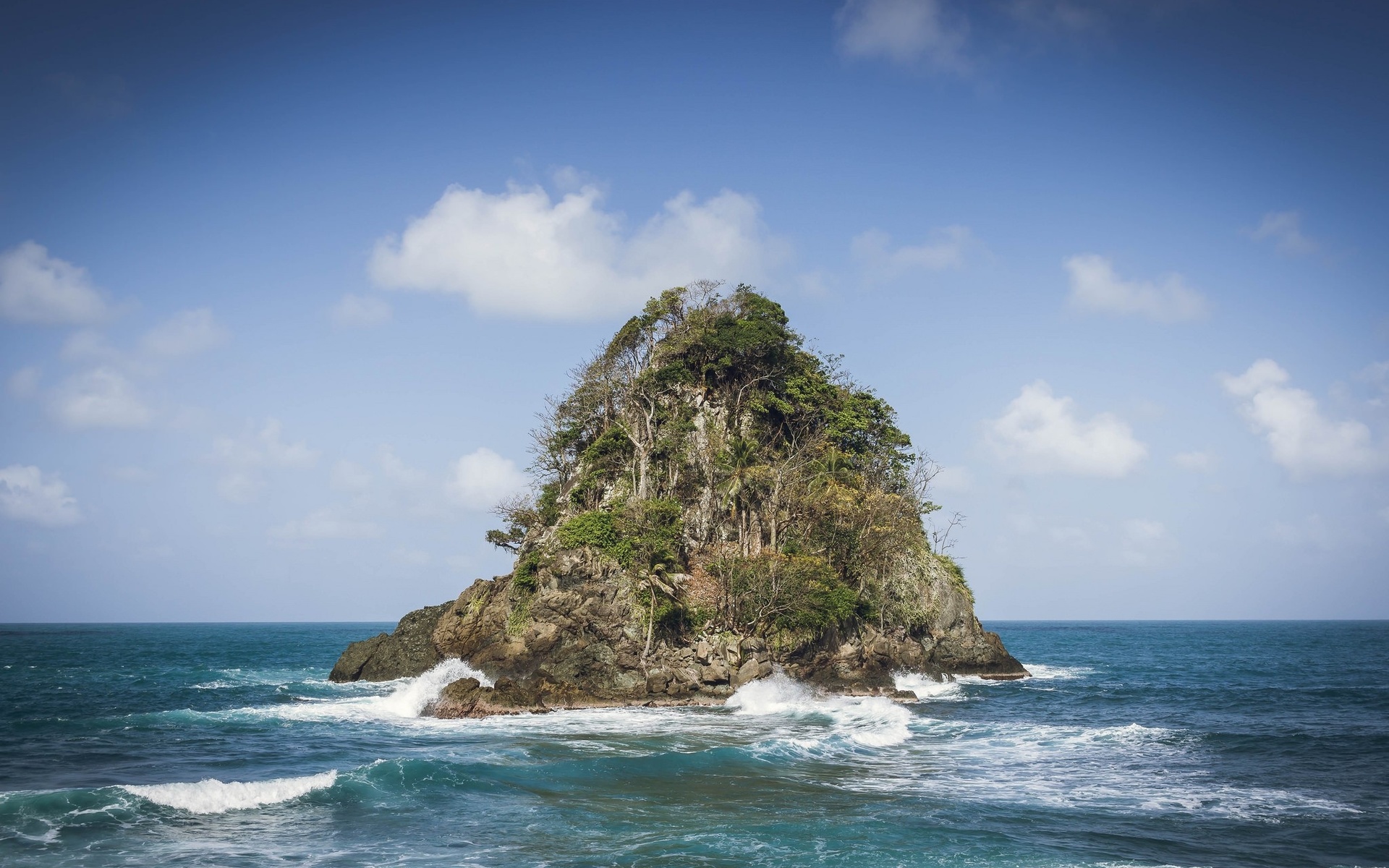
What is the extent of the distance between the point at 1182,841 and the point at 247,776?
70.6 feet

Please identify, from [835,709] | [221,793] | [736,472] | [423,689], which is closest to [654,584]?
[736,472]

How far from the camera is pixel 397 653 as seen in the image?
47531mm

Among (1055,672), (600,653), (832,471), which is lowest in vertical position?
(1055,672)

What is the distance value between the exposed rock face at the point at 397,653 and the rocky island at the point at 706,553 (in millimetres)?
92

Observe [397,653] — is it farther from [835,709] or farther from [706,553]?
[835,709]

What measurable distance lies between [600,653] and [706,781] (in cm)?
1605

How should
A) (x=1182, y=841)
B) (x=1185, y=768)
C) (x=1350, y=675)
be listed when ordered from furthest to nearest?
(x=1350, y=675) → (x=1185, y=768) → (x=1182, y=841)

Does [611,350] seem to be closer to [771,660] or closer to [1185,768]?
[771,660]

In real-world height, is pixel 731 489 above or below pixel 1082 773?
above

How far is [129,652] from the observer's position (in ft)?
264

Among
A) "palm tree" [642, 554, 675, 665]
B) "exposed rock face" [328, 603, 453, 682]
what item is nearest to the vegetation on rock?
"palm tree" [642, 554, 675, 665]

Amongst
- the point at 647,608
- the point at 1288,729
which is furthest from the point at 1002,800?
the point at 647,608

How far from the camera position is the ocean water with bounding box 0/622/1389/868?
16562mm

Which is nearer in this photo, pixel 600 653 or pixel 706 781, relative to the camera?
pixel 706 781
